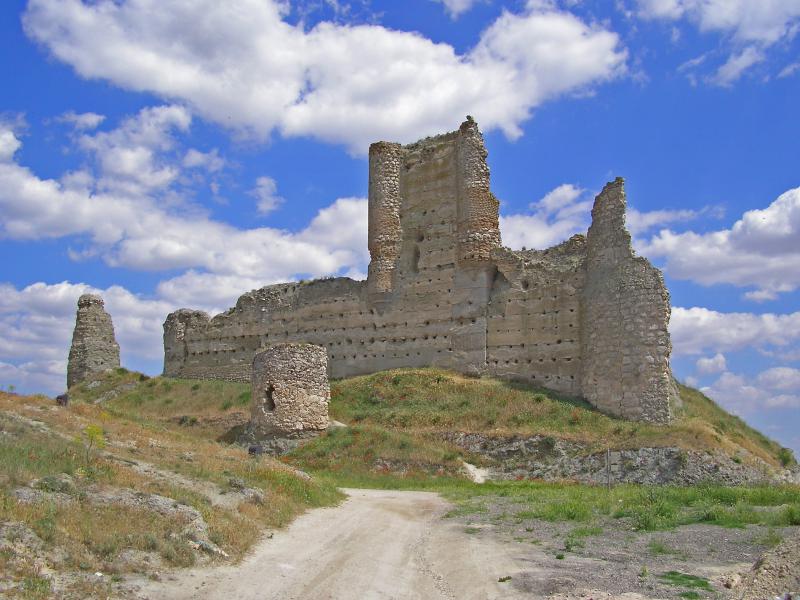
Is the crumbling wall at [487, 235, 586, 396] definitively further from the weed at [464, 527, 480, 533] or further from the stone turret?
the stone turret

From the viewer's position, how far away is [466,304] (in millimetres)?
Result: 29812

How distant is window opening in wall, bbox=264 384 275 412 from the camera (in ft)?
78.2

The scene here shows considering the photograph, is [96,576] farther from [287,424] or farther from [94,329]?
[94,329]

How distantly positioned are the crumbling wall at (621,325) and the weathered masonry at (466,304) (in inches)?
A: 1.5

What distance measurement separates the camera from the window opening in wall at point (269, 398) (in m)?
23.8

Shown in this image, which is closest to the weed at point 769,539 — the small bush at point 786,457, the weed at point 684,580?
the weed at point 684,580

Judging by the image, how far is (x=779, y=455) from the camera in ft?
83.5

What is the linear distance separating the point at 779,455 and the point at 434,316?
1350cm

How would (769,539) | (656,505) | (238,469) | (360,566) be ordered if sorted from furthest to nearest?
1. (238,469)
2. (656,505)
3. (769,539)
4. (360,566)

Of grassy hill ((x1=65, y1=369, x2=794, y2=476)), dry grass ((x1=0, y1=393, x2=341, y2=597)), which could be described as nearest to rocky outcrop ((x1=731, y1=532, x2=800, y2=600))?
dry grass ((x1=0, y1=393, x2=341, y2=597))

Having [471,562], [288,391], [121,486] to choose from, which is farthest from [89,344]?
[471,562]

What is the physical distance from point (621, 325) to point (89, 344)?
26.6 metres

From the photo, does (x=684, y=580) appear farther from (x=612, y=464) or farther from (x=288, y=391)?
(x=288, y=391)

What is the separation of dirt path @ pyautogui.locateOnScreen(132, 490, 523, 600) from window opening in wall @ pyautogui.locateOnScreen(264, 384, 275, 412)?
1067 cm
